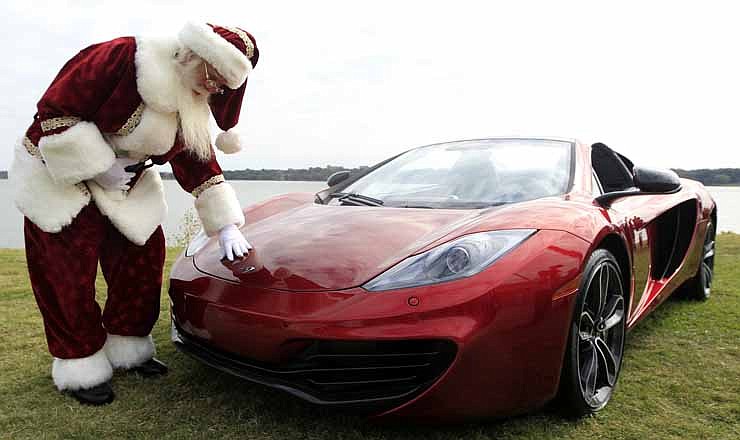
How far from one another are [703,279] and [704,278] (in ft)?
0.11

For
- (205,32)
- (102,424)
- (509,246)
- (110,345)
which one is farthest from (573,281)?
(110,345)

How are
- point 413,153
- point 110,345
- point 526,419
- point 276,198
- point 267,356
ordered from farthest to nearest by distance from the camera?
point 413,153, point 276,198, point 110,345, point 526,419, point 267,356

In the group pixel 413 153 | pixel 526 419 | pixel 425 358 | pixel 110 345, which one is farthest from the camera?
pixel 413 153

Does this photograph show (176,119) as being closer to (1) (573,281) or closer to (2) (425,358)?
(2) (425,358)

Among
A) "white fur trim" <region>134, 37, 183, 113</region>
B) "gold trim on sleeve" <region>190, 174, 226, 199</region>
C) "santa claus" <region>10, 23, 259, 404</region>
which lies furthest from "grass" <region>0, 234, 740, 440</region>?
"white fur trim" <region>134, 37, 183, 113</region>

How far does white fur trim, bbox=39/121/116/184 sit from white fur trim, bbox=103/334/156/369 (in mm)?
791

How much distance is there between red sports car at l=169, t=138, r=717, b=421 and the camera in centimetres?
166

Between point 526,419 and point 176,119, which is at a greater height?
point 176,119

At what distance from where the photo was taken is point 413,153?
330 cm

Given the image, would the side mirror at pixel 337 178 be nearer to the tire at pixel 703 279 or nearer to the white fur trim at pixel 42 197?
the white fur trim at pixel 42 197

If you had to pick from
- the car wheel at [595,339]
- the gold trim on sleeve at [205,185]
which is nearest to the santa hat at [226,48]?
the gold trim on sleeve at [205,185]

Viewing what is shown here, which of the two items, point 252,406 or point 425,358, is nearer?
point 425,358

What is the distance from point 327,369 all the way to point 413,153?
182 centimetres

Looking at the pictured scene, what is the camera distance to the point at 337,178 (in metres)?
3.43
